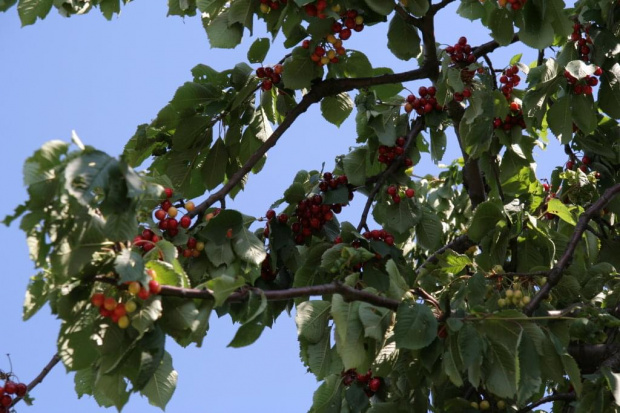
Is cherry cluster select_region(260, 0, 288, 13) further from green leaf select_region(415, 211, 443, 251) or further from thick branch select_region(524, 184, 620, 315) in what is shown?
thick branch select_region(524, 184, 620, 315)

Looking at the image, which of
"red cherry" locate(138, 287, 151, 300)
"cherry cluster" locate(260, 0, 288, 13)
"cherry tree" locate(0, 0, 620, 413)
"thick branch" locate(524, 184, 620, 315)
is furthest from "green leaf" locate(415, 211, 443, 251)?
"red cherry" locate(138, 287, 151, 300)

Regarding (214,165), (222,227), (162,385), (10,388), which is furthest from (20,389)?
(214,165)

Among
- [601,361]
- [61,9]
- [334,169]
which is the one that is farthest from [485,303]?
[61,9]

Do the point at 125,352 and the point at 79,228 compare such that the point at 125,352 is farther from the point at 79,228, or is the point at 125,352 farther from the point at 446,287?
the point at 446,287

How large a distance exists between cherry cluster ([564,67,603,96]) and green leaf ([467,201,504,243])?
3.10 ft

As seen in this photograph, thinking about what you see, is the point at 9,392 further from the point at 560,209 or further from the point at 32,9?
the point at 560,209

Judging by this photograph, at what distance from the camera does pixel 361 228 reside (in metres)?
4.97

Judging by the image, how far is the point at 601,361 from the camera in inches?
182

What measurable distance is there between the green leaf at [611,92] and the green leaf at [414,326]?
237 cm

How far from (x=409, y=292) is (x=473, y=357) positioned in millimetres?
431

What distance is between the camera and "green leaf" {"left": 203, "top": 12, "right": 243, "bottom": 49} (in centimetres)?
479

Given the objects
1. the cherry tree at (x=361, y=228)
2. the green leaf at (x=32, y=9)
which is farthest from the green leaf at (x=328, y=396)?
the green leaf at (x=32, y=9)

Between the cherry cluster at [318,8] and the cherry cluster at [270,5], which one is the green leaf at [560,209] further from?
the cherry cluster at [270,5]

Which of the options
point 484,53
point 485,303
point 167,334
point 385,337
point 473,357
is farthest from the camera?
Result: point 484,53
